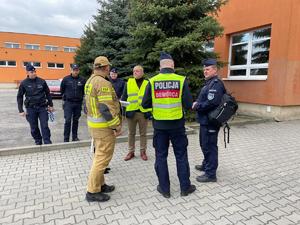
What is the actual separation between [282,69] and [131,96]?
638cm

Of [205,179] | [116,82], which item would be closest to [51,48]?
[116,82]

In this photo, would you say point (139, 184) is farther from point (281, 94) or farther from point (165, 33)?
point (281, 94)

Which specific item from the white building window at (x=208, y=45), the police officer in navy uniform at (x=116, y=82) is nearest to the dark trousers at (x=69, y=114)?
the police officer in navy uniform at (x=116, y=82)

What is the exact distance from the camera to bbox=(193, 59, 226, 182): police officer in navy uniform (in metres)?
3.98

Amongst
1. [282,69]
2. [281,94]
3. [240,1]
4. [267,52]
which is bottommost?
[281,94]

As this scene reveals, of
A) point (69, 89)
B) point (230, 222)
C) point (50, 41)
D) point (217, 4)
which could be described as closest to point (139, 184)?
point (230, 222)

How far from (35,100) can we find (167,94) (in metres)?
3.62

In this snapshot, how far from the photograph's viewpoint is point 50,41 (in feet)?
148

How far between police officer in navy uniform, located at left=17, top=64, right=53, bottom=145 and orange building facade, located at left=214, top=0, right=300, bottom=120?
744 centimetres

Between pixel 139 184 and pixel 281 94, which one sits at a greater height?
pixel 281 94

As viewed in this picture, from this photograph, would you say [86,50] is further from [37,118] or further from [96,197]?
[96,197]

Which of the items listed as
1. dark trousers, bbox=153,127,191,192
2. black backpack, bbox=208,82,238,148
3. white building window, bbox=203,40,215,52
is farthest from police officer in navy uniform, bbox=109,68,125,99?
white building window, bbox=203,40,215,52

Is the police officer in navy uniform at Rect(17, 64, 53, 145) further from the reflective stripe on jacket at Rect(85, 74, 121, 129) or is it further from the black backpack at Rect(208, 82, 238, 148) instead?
the black backpack at Rect(208, 82, 238, 148)

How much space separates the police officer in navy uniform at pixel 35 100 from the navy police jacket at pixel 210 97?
12.1 ft
